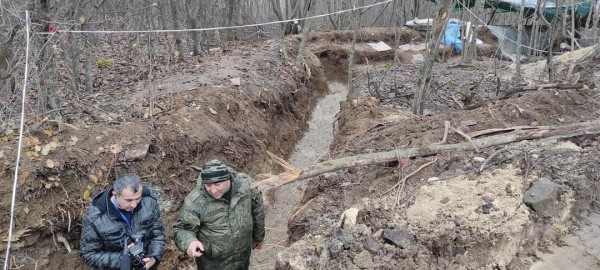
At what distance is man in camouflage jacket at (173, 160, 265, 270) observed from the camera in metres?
3.80

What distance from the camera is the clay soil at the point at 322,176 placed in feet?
13.4

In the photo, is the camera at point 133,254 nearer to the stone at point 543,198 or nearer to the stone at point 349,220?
the stone at point 349,220

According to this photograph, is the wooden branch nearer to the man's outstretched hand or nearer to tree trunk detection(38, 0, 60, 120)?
the man's outstretched hand

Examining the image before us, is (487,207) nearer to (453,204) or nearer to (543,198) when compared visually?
(453,204)

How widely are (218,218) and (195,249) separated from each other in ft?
1.16

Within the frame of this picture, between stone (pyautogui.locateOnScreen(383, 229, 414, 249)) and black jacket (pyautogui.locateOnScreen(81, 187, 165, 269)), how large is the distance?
216 cm

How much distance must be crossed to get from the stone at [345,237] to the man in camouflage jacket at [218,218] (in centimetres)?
80

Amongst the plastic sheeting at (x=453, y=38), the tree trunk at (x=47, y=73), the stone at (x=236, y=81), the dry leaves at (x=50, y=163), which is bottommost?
the plastic sheeting at (x=453, y=38)

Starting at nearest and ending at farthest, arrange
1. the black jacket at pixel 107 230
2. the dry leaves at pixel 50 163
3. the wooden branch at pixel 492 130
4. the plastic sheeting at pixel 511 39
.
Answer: the black jacket at pixel 107 230 < the dry leaves at pixel 50 163 < the wooden branch at pixel 492 130 < the plastic sheeting at pixel 511 39

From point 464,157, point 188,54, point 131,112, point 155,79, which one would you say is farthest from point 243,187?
point 188,54

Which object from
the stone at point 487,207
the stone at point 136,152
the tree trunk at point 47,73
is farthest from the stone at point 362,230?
the tree trunk at point 47,73

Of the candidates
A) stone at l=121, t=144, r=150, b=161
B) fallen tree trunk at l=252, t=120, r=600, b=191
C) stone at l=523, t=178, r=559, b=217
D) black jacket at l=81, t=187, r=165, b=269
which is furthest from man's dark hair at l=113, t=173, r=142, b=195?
stone at l=523, t=178, r=559, b=217

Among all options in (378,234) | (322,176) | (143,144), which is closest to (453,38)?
(322,176)

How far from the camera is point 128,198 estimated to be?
3486 mm
